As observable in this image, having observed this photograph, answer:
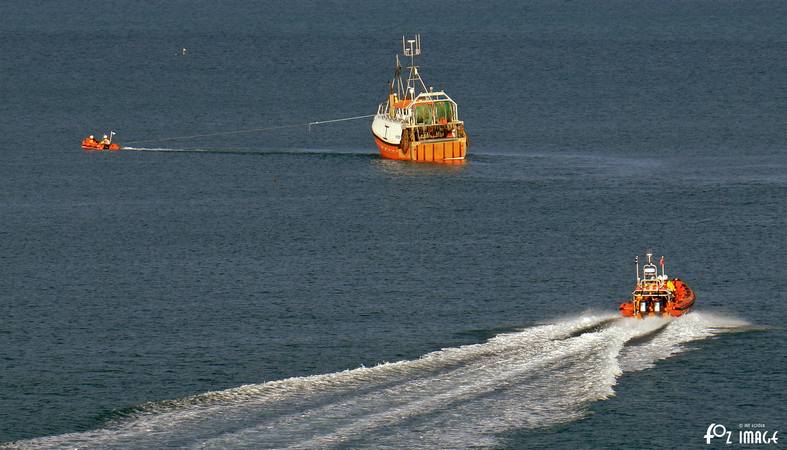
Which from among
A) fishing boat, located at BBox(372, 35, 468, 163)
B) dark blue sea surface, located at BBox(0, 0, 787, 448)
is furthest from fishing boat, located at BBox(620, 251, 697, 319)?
fishing boat, located at BBox(372, 35, 468, 163)

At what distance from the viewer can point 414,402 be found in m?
95.3

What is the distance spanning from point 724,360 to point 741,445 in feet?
42.6

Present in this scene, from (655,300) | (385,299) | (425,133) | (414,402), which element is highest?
(425,133)

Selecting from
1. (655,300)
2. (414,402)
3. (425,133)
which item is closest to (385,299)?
(655,300)

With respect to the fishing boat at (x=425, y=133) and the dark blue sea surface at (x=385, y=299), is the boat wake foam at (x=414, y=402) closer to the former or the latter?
the dark blue sea surface at (x=385, y=299)

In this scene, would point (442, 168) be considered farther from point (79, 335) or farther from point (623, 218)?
point (79, 335)

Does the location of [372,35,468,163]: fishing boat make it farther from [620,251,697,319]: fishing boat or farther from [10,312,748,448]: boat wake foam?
[10,312,748,448]: boat wake foam

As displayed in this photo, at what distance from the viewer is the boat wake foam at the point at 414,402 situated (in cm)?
9038

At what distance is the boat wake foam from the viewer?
3558 inches

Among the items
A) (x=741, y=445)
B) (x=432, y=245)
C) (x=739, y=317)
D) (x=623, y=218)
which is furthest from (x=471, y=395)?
(x=623, y=218)

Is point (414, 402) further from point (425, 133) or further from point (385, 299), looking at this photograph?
point (425, 133)

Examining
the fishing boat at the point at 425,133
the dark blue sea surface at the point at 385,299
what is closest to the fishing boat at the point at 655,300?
the dark blue sea surface at the point at 385,299

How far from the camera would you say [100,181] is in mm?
182625

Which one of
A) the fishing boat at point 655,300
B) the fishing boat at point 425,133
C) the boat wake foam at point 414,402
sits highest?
the fishing boat at point 425,133
